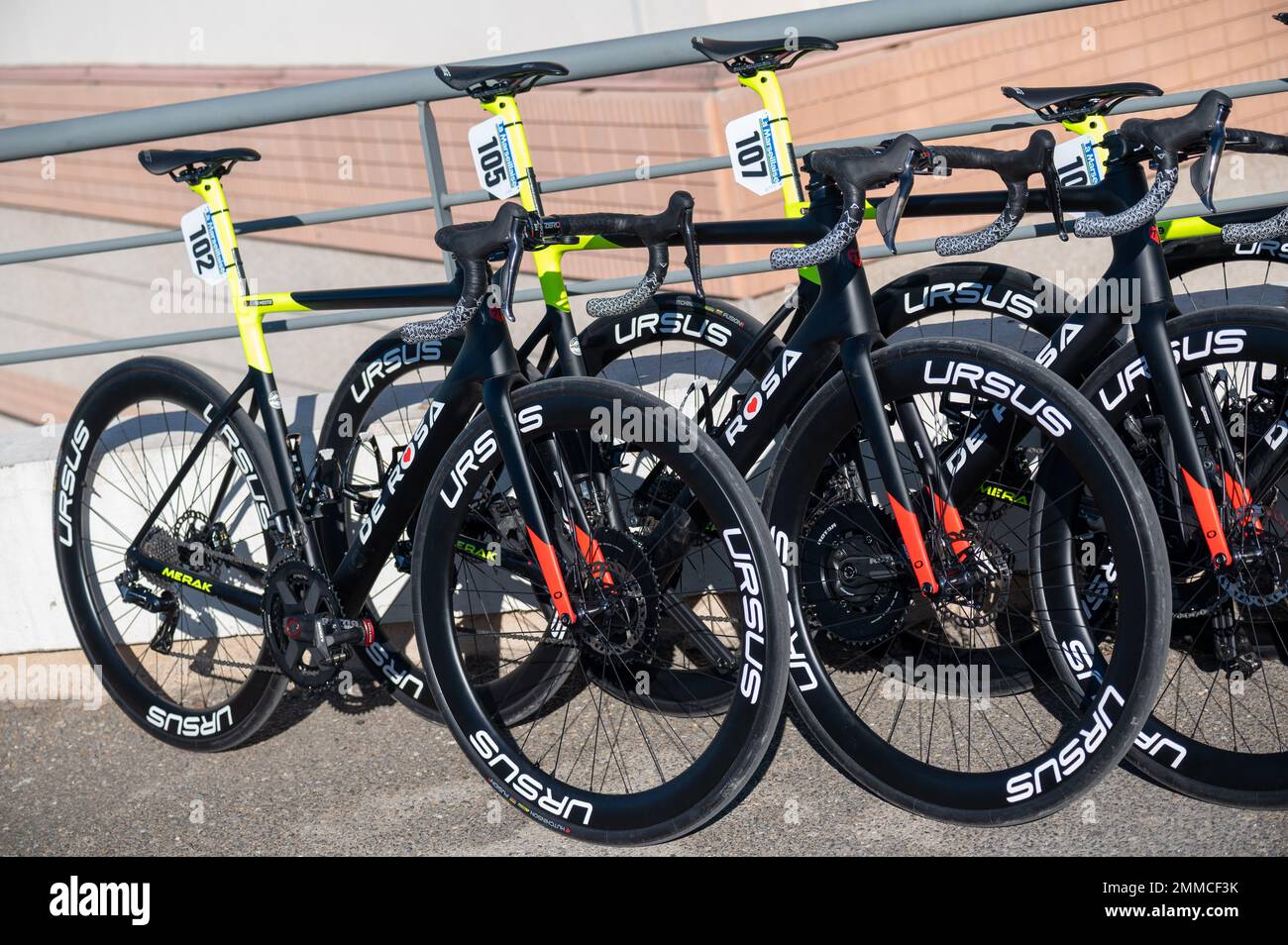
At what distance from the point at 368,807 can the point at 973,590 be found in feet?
5.61

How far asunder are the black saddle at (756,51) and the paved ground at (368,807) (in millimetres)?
1755

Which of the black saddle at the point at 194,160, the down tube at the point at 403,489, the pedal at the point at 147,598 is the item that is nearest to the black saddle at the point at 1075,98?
the down tube at the point at 403,489

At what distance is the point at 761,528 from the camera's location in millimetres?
2965

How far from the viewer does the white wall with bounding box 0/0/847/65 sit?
9.57m

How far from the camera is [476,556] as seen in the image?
3.49 meters

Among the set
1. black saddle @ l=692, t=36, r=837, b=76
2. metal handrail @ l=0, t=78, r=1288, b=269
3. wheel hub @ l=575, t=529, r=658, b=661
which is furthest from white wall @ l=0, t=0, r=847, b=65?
wheel hub @ l=575, t=529, r=658, b=661

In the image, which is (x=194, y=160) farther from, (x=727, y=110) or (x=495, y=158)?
(x=727, y=110)

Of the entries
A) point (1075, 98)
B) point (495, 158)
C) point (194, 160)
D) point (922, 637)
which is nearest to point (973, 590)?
point (922, 637)

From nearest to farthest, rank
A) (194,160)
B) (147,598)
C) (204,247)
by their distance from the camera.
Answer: (194,160), (204,247), (147,598)

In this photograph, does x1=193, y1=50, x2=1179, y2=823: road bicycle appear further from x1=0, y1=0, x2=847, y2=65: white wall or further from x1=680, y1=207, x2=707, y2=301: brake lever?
x1=0, y1=0, x2=847, y2=65: white wall

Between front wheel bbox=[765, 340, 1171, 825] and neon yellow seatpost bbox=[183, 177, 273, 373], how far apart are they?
4.94 ft

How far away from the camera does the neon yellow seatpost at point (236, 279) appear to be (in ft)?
12.2
